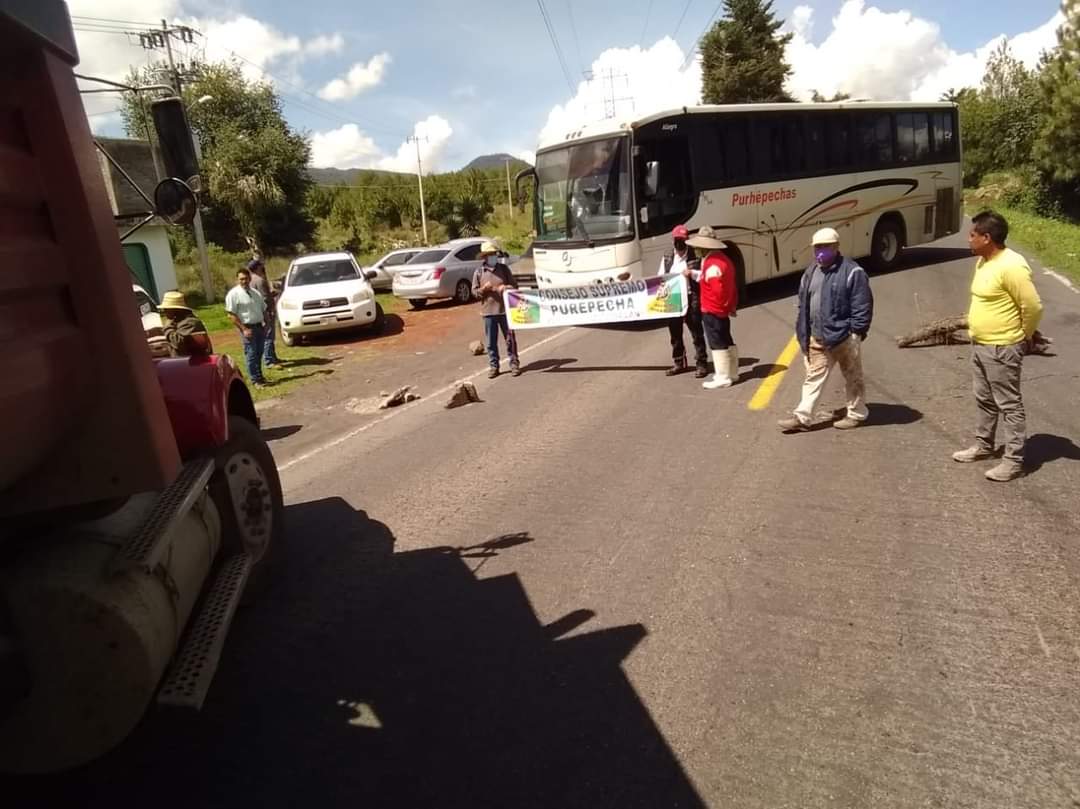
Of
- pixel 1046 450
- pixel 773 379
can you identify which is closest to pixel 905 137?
pixel 773 379

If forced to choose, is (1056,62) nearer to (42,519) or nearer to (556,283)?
(556,283)

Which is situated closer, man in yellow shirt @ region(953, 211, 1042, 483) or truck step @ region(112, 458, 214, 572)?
truck step @ region(112, 458, 214, 572)

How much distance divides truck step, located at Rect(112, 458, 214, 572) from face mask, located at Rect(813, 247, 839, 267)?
4914 millimetres

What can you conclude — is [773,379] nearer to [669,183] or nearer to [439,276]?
[669,183]

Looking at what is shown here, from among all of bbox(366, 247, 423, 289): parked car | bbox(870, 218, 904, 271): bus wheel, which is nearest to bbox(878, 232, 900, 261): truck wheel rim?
bbox(870, 218, 904, 271): bus wheel

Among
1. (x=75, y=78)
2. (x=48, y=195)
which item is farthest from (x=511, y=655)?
(x=75, y=78)

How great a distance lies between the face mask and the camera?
19.7 feet

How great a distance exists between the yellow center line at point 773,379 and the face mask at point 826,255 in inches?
67.1

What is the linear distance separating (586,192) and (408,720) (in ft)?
36.5

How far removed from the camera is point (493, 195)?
6612 cm

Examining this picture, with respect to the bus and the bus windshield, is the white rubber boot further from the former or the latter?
the bus windshield

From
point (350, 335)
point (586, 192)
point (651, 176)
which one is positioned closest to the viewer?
point (651, 176)

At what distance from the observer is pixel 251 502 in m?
4.33

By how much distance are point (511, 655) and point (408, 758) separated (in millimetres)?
761
